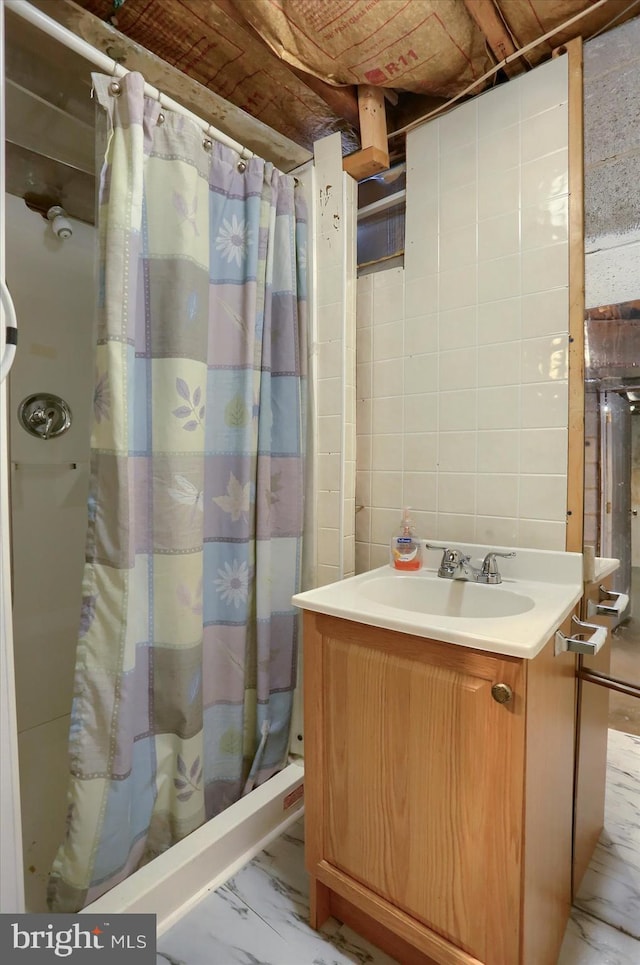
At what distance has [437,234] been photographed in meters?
1.46

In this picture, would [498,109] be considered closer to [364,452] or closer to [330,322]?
[330,322]

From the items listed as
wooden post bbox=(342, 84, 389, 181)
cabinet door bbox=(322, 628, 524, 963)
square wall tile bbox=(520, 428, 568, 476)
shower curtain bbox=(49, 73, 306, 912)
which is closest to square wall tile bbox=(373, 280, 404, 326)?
shower curtain bbox=(49, 73, 306, 912)

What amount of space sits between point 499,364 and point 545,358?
0.13m

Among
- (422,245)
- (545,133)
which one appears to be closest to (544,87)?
(545,133)

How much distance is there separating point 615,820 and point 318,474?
1.36 metres

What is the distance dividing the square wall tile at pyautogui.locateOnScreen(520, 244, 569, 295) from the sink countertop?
2.42ft

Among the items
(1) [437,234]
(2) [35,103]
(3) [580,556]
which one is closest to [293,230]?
(1) [437,234]

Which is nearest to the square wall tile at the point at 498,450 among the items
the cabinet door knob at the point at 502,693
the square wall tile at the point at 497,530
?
the square wall tile at the point at 497,530

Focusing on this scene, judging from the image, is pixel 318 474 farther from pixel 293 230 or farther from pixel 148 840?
pixel 148 840

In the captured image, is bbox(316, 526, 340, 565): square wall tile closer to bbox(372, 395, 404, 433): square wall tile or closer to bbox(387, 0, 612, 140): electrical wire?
bbox(372, 395, 404, 433): square wall tile

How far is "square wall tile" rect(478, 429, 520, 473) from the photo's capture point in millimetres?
1323

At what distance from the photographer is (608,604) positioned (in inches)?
46.6

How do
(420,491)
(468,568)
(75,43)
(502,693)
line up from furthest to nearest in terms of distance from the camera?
(420,491), (468,568), (75,43), (502,693)

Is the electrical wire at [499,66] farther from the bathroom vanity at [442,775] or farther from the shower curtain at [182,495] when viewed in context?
the bathroom vanity at [442,775]
